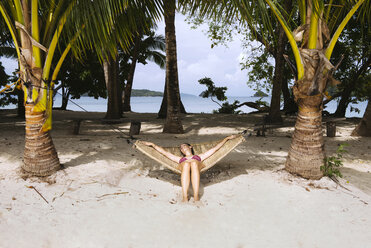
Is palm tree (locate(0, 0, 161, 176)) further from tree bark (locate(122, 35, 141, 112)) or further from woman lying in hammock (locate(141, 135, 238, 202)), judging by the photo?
tree bark (locate(122, 35, 141, 112))

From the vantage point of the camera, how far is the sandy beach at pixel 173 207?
275 centimetres

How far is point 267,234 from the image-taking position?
287 cm

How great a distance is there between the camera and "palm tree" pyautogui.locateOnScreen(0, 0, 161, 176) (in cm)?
360

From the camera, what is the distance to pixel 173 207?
3.39 m

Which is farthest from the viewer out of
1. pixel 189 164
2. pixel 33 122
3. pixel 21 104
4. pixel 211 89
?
pixel 211 89

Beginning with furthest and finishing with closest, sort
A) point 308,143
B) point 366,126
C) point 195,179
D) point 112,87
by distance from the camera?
point 112,87, point 366,126, point 308,143, point 195,179

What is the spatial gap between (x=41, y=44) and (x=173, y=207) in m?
2.87

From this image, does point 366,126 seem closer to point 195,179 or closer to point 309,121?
point 309,121

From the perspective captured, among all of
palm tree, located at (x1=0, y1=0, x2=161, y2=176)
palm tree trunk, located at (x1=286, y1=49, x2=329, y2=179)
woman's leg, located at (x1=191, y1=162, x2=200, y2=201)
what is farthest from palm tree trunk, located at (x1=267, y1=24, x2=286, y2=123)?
woman's leg, located at (x1=191, y1=162, x2=200, y2=201)

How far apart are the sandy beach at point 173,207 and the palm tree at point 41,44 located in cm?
38

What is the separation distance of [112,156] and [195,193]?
7.25ft

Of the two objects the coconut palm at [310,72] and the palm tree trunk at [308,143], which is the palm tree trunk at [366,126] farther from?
the palm tree trunk at [308,143]

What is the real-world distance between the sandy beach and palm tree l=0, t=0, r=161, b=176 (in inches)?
15.0

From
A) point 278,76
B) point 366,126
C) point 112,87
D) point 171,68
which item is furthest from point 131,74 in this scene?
point 366,126
